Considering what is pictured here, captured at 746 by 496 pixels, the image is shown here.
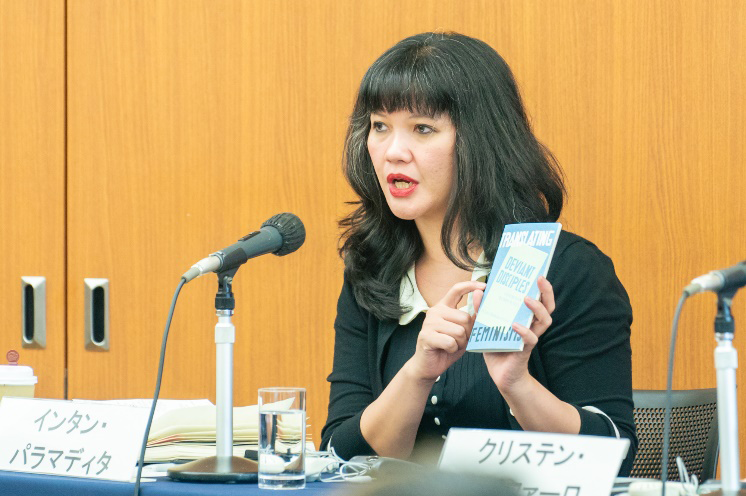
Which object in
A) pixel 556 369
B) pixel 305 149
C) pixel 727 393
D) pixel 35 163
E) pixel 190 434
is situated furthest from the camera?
pixel 35 163

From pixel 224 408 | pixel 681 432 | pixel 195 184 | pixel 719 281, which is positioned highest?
pixel 195 184

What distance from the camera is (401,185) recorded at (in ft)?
5.52

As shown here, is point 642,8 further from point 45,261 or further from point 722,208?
point 45,261

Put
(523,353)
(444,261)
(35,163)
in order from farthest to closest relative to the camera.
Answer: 1. (35,163)
2. (444,261)
3. (523,353)

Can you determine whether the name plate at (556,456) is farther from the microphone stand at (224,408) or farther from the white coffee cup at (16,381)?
the white coffee cup at (16,381)

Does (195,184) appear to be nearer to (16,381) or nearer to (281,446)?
(16,381)

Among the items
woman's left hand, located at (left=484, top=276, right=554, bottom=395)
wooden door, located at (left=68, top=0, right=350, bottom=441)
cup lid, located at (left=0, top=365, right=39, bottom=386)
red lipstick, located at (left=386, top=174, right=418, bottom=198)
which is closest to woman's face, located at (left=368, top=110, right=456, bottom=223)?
red lipstick, located at (left=386, top=174, right=418, bottom=198)

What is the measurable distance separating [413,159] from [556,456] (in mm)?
714

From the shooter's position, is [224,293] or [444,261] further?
[444,261]

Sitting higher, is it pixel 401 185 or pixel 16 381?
pixel 401 185

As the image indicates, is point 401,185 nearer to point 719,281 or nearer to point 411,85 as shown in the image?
point 411,85

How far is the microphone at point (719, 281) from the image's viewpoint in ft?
3.32

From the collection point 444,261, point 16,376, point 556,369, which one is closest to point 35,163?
point 16,376

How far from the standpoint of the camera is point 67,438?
1.32m
